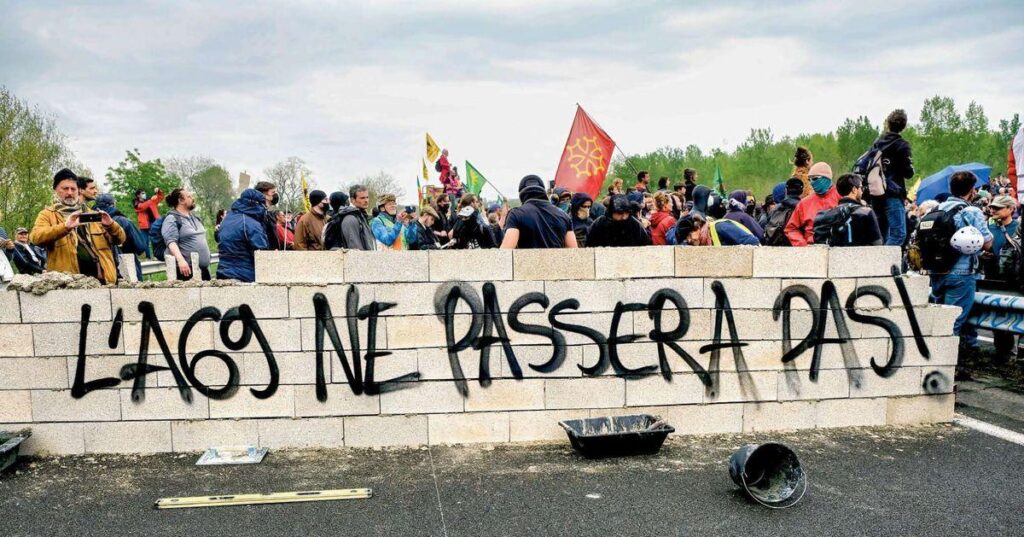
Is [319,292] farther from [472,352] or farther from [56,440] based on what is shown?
[56,440]

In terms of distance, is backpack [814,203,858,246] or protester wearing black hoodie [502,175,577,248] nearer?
protester wearing black hoodie [502,175,577,248]

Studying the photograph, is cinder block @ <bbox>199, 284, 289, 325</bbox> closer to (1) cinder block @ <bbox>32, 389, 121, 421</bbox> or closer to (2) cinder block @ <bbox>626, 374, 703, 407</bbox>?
(1) cinder block @ <bbox>32, 389, 121, 421</bbox>

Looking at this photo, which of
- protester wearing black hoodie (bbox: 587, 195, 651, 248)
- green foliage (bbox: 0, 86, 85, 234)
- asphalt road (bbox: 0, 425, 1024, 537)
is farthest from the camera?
green foliage (bbox: 0, 86, 85, 234)

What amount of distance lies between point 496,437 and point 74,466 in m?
3.06

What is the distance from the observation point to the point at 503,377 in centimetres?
555

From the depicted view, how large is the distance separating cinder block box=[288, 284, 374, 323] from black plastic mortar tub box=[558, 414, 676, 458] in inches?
69.5

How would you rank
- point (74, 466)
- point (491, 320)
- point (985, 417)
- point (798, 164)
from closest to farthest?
1. point (74, 466)
2. point (491, 320)
3. point (985, 417)
4. point (798, 164)

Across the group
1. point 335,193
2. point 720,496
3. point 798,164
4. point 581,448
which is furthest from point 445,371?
point 798,164

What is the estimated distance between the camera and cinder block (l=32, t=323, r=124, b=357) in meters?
5.27

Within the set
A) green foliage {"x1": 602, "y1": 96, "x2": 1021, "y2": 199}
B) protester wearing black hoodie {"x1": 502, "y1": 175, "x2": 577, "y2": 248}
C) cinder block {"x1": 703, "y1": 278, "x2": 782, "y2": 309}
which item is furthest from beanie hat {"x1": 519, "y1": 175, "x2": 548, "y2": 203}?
green foliage {"x1": 602, "y1": 96, "x2": 1021, "y2": 199}

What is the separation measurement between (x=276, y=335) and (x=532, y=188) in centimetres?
240

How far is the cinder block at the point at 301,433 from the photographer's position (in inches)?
214

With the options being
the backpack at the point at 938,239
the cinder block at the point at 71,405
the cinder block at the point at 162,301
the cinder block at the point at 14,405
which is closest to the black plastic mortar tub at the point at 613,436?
the cinder block at the point at 162,301

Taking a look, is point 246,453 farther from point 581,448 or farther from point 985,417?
point 985,417
